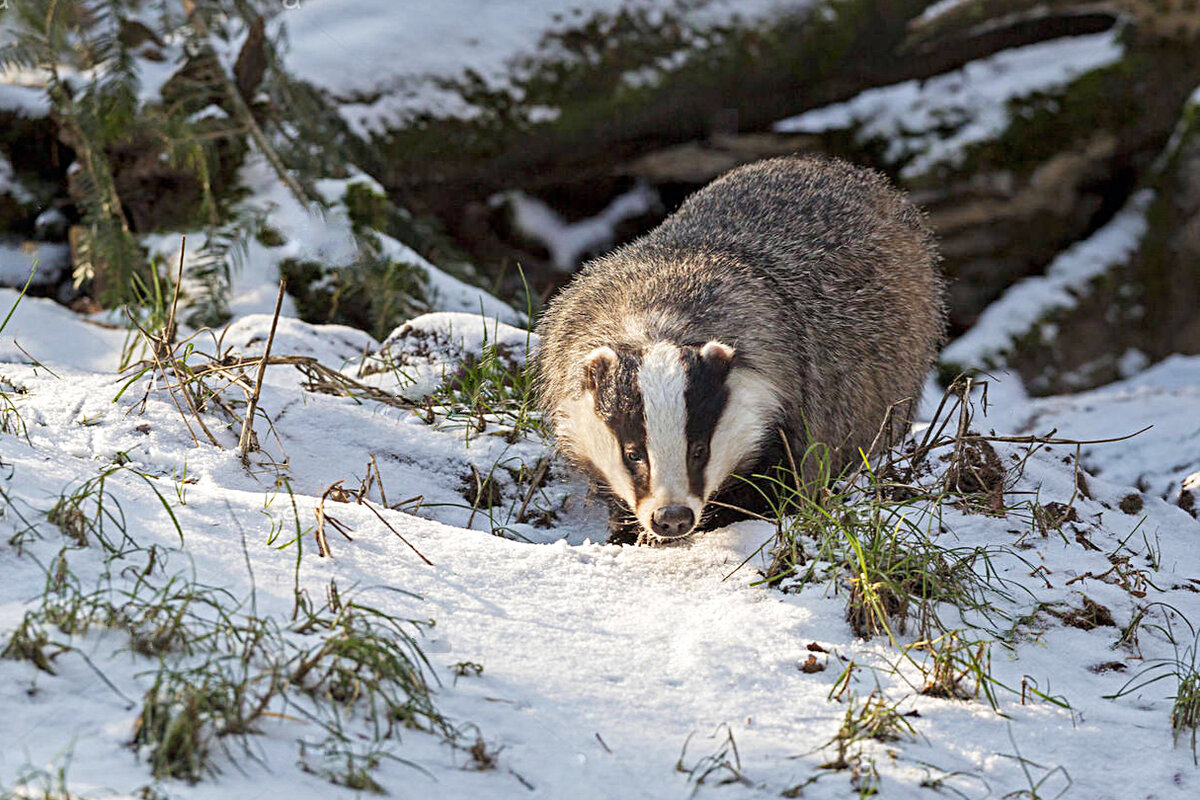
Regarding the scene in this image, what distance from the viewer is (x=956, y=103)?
27.7 ft

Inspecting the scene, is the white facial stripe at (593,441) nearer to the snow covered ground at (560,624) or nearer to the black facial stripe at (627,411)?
the black facial stripe at (627,411)

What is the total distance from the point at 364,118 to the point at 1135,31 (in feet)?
18.3

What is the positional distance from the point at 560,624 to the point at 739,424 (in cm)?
110

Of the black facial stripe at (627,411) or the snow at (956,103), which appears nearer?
the black facial stripe at (627,411)

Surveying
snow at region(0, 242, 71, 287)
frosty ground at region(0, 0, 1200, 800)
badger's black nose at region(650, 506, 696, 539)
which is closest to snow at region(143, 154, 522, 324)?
snow at region(0, 242, 71, 287)

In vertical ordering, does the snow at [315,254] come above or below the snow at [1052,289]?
above

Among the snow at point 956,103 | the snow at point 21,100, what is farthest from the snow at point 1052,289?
the snow at point 21,100

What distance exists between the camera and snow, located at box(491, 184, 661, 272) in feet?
25.8

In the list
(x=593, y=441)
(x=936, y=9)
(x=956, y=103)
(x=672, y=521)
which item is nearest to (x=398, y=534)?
(x=672, y=521)

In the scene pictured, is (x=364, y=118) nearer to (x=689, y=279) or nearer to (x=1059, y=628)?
(x=689, y=279)

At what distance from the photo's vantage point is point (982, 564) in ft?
10.5

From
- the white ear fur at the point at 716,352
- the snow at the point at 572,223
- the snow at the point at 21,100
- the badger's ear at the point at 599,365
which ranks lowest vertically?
the snow at the point at 572,223

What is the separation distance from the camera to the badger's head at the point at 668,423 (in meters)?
3.34

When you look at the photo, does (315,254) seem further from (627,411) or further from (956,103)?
(956,103)
